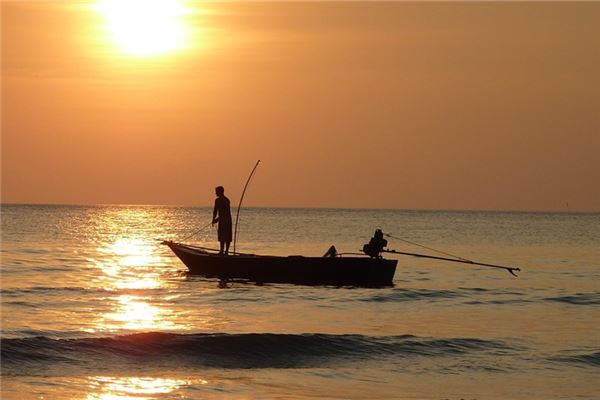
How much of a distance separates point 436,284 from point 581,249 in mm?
25872

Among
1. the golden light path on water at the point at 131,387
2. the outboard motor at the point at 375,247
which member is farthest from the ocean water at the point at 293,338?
the outboard motor at the point at 375,247

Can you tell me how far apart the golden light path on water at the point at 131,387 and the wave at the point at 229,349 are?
1.34 meters

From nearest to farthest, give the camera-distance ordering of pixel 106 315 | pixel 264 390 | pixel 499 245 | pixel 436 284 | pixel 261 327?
pixel 264 390
pixel 261 327
pixel 106 315
pixel 436 284
pixel 499 245

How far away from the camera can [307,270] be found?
27.4 metres

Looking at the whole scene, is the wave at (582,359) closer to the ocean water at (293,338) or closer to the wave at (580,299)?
the ocean water at (293,338)

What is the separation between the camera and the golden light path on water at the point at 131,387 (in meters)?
14.2

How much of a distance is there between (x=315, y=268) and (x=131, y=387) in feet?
41.7

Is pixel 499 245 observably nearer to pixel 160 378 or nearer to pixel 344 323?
pixel 344 323

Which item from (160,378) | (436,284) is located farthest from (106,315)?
(436,284)

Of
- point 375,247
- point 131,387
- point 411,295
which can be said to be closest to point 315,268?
point 375,247

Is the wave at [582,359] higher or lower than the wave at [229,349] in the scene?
higher

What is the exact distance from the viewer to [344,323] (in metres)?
21.2

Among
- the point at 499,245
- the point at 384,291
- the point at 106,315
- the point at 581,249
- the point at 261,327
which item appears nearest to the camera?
the point at 261,327

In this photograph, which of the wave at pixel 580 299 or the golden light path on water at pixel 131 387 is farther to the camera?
the wave at pixel 580 299
